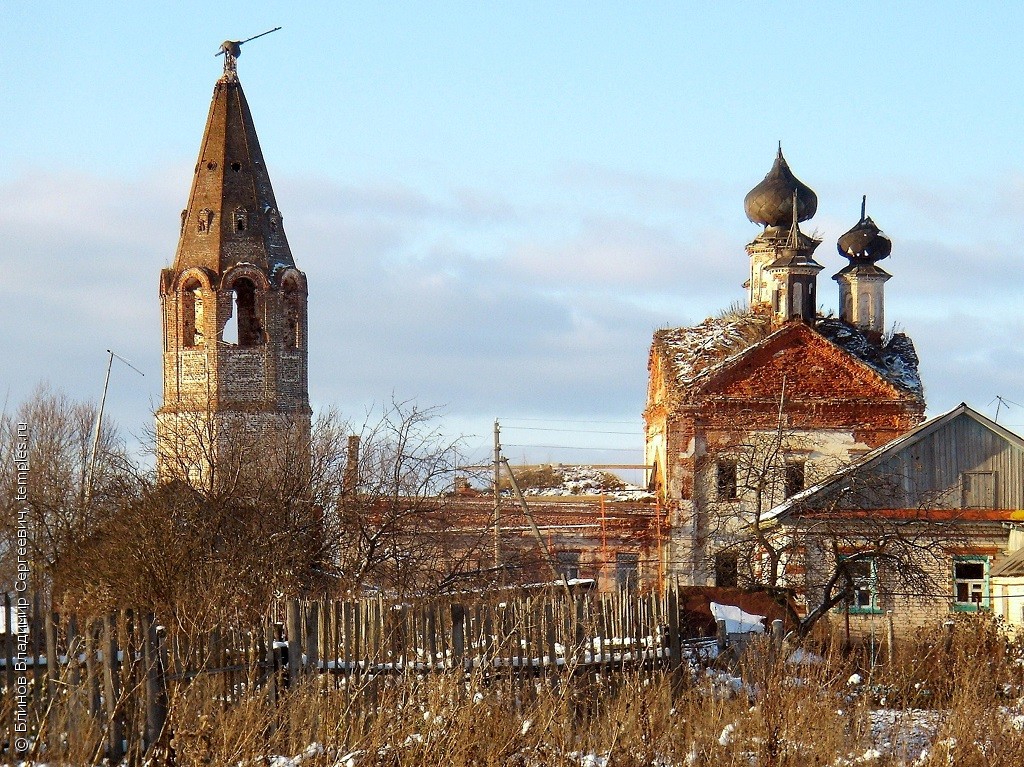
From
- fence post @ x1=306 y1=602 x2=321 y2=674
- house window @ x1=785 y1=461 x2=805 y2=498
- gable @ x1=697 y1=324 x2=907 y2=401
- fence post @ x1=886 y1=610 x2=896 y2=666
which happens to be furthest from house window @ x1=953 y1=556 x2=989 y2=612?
fence post @ x1=306 y1=602 x2=321 y2=674

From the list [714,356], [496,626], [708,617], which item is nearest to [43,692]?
[496,626]

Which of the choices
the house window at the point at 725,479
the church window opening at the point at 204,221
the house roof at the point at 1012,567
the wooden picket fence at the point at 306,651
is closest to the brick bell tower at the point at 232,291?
the church window opening at the point at 204,221

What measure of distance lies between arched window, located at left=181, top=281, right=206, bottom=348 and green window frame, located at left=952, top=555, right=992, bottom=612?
17.6m

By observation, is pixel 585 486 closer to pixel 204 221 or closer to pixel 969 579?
pixel 204 221

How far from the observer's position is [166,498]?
15672mm

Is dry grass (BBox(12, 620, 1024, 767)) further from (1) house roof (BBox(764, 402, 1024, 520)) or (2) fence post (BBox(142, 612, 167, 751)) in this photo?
(1) house roof (BBox(764, 402, 1024, 520))

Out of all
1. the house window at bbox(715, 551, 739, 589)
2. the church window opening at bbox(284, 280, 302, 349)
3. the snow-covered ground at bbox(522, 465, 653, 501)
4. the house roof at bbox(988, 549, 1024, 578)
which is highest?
the church window opening at bbox(284, 280, 302, 349)

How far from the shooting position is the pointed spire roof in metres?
33.5

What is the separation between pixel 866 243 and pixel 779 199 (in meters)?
2.36

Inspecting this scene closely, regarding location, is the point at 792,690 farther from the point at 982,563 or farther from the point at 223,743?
the point at 982,563

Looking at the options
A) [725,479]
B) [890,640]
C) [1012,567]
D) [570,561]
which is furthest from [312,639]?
[725,479]

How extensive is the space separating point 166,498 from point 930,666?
7.75 metres

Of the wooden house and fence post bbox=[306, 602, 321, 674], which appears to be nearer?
fence post bbox=[306, 602, 321, 674]

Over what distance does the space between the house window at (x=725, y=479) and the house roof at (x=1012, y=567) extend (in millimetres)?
9543
